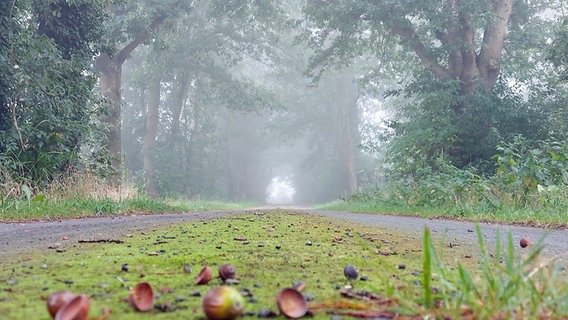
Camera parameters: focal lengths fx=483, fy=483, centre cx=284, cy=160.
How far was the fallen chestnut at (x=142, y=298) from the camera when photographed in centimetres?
153

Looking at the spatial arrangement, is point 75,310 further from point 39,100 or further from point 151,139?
point 151,139

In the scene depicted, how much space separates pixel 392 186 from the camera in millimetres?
16266

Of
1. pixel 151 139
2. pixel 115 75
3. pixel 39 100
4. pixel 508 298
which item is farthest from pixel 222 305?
pixel 151 139

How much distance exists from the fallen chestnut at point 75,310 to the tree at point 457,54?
1369 centimetres

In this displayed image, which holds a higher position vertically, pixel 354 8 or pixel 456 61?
pixel 354 8

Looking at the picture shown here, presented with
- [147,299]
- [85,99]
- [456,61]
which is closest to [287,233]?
[147,299]

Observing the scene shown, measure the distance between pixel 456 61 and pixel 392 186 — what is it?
15.2ft

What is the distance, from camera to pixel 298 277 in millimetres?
2176

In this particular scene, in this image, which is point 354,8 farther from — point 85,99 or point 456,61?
point 85,99

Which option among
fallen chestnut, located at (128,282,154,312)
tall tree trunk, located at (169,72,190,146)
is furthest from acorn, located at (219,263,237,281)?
tall tree trunk, located at (169,72,190,146)

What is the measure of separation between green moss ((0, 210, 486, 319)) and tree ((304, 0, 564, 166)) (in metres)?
11.8

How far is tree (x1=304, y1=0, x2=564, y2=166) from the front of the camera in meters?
14.5

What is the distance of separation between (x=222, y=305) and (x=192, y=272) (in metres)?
0.92

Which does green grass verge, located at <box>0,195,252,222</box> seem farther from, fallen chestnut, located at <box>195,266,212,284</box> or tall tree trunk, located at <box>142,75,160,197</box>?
tall tree trunk, located at <box>142,75,160,197</box>
